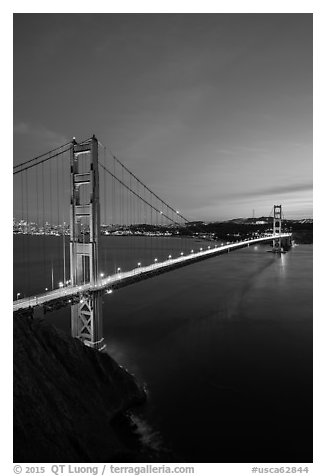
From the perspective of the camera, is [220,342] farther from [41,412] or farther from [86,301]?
[41,412]

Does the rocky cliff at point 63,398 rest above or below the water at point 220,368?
above

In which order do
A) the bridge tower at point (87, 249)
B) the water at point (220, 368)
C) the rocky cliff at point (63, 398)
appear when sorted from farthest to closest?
the bridge tower at point (87, 249), the water at point (220, 368), the rocky cliff at point (63, 398)

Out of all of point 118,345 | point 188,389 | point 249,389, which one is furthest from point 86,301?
point 249,389

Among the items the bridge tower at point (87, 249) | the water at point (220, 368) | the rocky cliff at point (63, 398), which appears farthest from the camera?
the bridge tower at point (87, 249)

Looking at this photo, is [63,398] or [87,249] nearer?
[63,398]
